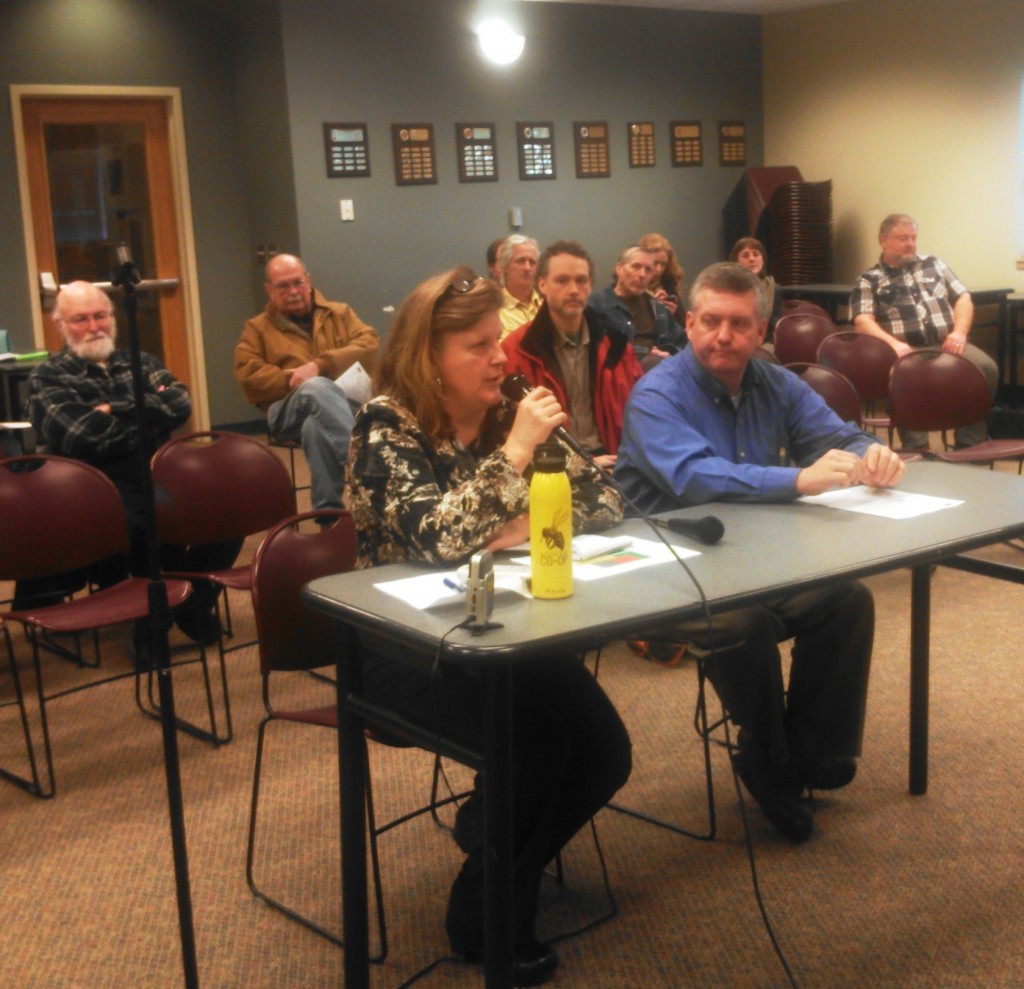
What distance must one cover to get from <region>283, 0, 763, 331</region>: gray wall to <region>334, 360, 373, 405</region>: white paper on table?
2711 mm

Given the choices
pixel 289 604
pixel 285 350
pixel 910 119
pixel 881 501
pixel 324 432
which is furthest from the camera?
pixel 910 119

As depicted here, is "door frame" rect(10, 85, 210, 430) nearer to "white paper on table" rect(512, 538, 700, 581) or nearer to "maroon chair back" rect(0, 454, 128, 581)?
"maroon chair back" rect(0, 454, 128, 581)

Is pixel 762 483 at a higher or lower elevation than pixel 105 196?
lower

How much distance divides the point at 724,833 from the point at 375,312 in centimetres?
579

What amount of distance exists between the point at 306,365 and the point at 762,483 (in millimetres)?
3035

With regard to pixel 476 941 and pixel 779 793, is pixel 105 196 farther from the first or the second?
pixel 476 941

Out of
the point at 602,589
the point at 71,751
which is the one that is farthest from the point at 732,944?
the point at 71,751

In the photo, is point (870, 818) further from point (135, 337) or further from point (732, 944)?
point (135, 337)

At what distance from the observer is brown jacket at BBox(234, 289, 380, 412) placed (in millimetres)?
5223

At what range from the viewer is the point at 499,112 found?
8.24 meters

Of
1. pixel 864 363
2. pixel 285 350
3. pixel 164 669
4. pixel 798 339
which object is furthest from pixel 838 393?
pixel 164 669

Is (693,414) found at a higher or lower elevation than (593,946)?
higher

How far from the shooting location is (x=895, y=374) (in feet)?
15.5

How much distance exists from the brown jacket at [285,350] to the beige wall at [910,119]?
4854 millimetres
